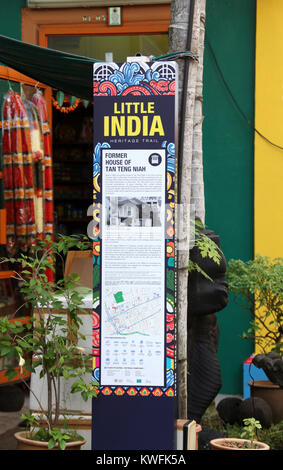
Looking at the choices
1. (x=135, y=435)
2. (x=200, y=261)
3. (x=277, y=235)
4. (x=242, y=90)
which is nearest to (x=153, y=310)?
(x=135, y=435)

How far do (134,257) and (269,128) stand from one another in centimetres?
340

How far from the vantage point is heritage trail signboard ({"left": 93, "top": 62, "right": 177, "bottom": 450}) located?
352 cm

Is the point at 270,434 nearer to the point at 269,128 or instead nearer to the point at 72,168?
the point at 269,128

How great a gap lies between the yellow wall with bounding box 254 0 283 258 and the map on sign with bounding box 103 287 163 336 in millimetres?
3171

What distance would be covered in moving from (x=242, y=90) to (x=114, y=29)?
139 cm

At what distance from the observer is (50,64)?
14.7 ft

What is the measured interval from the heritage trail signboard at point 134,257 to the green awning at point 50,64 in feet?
2.97

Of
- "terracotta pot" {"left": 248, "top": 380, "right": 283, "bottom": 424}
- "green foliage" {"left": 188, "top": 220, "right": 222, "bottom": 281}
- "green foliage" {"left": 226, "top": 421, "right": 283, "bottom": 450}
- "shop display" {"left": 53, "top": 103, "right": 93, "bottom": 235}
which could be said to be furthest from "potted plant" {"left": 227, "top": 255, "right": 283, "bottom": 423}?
"shop display" {"left": 53, "top": 103, "right": 93, "bottom": 235}

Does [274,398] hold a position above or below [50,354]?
below

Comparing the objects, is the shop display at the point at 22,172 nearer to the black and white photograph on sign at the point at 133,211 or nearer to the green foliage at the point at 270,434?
the green foliage at the point at 270,434

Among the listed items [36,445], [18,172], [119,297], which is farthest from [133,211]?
[18,172]

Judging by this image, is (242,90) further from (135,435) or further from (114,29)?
(135,435)

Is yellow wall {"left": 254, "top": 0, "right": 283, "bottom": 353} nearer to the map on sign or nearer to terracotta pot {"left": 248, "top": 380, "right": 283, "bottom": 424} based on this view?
terracotta pot {"left": 248, "top": 380, "right": 283, "bottom": 424}

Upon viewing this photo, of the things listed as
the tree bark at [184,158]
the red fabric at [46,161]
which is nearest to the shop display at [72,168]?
the red fabric at [46,161]
